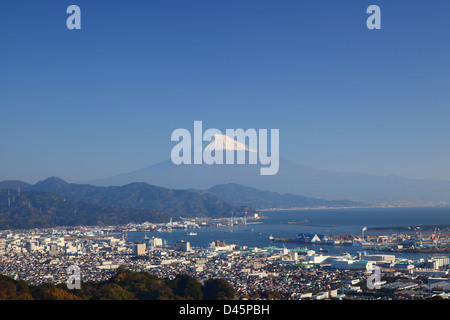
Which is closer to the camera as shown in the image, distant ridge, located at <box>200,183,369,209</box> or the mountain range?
the mountain range

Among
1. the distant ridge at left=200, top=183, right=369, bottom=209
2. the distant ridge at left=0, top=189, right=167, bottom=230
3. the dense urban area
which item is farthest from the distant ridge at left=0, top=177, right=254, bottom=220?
the dense urban area

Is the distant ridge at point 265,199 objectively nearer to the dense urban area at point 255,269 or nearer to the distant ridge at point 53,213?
the distant ridge at point 53,213

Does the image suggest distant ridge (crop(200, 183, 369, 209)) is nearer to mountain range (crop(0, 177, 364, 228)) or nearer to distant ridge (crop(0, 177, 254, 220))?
mountain range (crop(0, 177, 364, 228))

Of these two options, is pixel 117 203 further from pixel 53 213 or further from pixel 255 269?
pixel 255 269

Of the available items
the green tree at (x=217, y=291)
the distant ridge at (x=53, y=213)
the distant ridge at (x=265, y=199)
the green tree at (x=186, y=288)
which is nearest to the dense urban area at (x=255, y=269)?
the green tree at (x=217, y=291)

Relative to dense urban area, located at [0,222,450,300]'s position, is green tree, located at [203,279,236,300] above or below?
above

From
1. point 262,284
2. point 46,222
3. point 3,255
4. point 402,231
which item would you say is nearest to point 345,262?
point 262,284

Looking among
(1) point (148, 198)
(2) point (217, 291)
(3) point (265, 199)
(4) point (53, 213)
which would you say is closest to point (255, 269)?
(2) point (217, 291)
